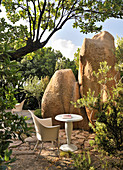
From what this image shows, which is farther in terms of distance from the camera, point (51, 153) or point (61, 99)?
point (61, 99)

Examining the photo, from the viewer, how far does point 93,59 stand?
6.52 metres

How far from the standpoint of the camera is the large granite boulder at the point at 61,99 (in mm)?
6961

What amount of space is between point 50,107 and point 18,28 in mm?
4359

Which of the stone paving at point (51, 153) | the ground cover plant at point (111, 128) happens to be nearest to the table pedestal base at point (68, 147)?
the stone paving at point (51, 153)

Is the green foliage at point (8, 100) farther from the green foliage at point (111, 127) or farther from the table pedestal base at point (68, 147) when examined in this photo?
the table pedestal base at point (68, 147)

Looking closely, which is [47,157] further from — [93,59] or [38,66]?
[38,66]

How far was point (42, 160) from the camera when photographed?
13.1 ft

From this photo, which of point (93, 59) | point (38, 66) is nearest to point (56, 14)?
point (93, 59)

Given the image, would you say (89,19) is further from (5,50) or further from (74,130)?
(5,50)

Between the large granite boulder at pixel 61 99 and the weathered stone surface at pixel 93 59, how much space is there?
525 mm

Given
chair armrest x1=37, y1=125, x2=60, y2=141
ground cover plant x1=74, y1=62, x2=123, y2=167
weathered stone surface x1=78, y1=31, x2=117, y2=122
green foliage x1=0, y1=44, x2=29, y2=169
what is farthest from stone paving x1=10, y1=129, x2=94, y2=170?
green foliage x1=0, y1=44, x2=29, y2=169

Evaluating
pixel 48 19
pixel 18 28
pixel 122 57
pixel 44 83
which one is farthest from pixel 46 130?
pixel 44 83

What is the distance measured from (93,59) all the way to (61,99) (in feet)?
7.68

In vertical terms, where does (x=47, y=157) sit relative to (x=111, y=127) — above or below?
below
